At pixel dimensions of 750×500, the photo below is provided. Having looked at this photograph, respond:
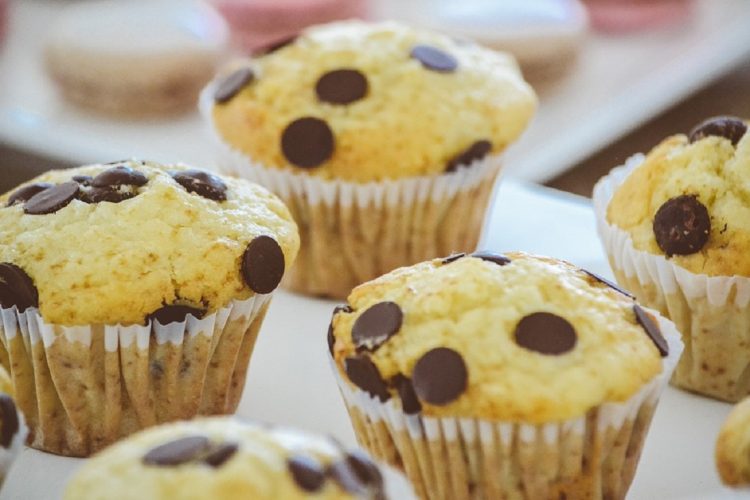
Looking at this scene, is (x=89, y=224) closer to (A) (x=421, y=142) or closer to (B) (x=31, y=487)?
(B) (x=31, y=487)

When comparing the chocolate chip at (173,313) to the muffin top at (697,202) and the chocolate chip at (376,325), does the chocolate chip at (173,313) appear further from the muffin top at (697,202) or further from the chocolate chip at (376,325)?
the muffin top at (697,202)

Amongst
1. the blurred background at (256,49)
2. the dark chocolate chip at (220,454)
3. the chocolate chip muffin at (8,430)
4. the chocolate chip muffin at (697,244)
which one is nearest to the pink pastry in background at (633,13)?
the blurred background at (256,49)

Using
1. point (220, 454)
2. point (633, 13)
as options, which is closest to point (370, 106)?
point (220, 454)

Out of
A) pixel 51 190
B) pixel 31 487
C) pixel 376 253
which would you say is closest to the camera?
pixel 31 487

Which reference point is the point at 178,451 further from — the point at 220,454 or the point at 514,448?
the point at 514,448

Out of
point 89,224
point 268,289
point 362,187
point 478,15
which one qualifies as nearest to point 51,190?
point 89,224

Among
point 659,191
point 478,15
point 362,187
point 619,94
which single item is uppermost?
point 659,191
